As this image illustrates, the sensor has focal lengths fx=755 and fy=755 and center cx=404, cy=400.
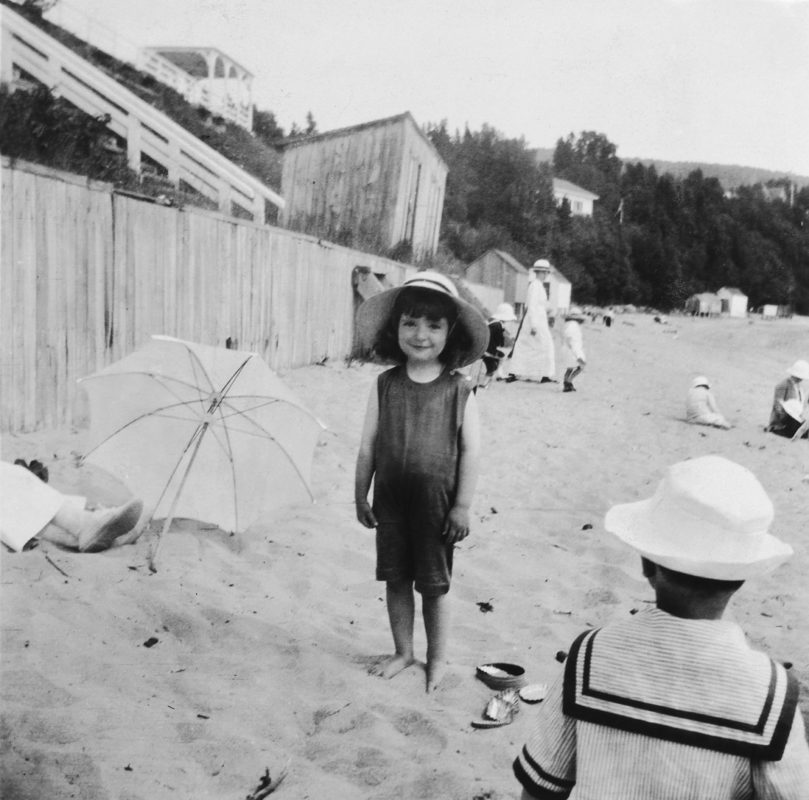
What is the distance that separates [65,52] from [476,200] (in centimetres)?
1474

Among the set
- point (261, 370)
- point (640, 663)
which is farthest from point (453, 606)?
point (640, 663)

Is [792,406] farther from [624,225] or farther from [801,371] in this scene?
[624,225]

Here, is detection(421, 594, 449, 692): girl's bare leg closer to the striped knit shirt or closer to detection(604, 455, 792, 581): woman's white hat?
the striped knit shirt

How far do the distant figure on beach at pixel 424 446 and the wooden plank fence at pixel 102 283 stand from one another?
7.58 ft

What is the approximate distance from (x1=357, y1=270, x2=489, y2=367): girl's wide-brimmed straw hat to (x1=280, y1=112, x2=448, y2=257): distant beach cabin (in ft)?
22.3

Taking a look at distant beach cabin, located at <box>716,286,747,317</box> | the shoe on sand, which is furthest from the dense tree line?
the shoe on sand

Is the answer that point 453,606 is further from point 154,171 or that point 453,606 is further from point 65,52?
point 154,171

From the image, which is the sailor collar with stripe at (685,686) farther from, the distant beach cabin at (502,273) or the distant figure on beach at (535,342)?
the distant beach cabin at (502,273)

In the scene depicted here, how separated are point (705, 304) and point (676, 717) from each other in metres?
11.8

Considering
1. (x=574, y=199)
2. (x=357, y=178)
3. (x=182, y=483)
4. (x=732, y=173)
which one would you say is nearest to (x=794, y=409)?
(x=732, y=173)

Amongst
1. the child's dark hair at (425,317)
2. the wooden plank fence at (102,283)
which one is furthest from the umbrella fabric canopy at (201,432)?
the wooden plank fence at (102,283)

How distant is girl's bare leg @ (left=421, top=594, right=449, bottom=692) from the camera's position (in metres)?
2.25

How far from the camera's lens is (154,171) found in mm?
7582

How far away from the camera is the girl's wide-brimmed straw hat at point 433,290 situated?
216 cm
